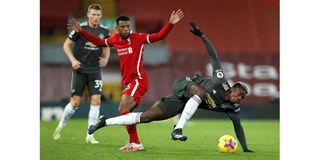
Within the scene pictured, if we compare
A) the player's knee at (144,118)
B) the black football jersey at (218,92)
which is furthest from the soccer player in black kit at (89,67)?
the black football jersey at (218,92)

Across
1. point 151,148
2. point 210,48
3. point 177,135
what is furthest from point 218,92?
point 151,148

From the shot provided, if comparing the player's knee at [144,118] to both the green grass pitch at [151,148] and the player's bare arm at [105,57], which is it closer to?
the green grass pitch at [151,148]

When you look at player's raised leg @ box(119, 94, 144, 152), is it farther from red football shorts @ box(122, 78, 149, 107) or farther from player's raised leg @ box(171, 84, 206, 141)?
player's raised leg @ box(171, 84, 206, 141)

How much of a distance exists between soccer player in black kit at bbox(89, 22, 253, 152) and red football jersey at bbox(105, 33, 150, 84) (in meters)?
0.54

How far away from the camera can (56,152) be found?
8148 millimetres

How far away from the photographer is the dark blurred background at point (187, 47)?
20.8 meters

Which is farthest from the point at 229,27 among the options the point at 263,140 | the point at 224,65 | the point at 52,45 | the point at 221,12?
the point at 263,140

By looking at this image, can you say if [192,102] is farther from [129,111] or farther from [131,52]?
[131,52]

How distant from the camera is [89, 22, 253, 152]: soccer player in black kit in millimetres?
8117

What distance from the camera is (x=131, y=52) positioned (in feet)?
27.4

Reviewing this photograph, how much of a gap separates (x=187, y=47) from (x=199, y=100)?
599 inches

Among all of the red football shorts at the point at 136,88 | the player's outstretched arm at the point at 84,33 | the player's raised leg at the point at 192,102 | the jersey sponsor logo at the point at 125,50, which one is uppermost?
the player's outstretched arm at the point at 84,33

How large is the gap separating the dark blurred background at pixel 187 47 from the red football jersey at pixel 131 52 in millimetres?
10225

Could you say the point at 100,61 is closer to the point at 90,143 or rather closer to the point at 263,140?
the point at 90,143
